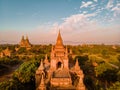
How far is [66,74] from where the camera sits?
81.6 ft

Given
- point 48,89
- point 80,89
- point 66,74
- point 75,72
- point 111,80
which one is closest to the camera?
point 80,89

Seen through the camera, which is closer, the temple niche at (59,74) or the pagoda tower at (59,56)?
the temple niche at (59,74)

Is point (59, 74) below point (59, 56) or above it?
below

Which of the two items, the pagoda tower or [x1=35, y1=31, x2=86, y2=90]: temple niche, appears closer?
[x1=35, y1=31, x2=86, y2=90]: temple niche

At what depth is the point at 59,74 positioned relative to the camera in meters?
24.8

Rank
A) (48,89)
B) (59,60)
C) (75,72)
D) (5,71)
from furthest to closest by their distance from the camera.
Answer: (5,71), (75,72), (59,60), (48,89)

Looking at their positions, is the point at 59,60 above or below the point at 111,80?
above

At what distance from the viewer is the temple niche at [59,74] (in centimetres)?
2258

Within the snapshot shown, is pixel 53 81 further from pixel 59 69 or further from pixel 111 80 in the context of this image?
pixel 111 80

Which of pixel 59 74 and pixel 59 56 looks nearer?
pixel 59 74

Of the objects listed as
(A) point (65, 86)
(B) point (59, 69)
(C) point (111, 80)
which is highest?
(B) point (59, 69)

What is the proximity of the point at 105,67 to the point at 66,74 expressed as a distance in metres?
18.6

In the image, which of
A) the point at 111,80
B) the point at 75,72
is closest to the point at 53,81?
the point at 75,72

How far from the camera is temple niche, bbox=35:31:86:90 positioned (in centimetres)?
2258
